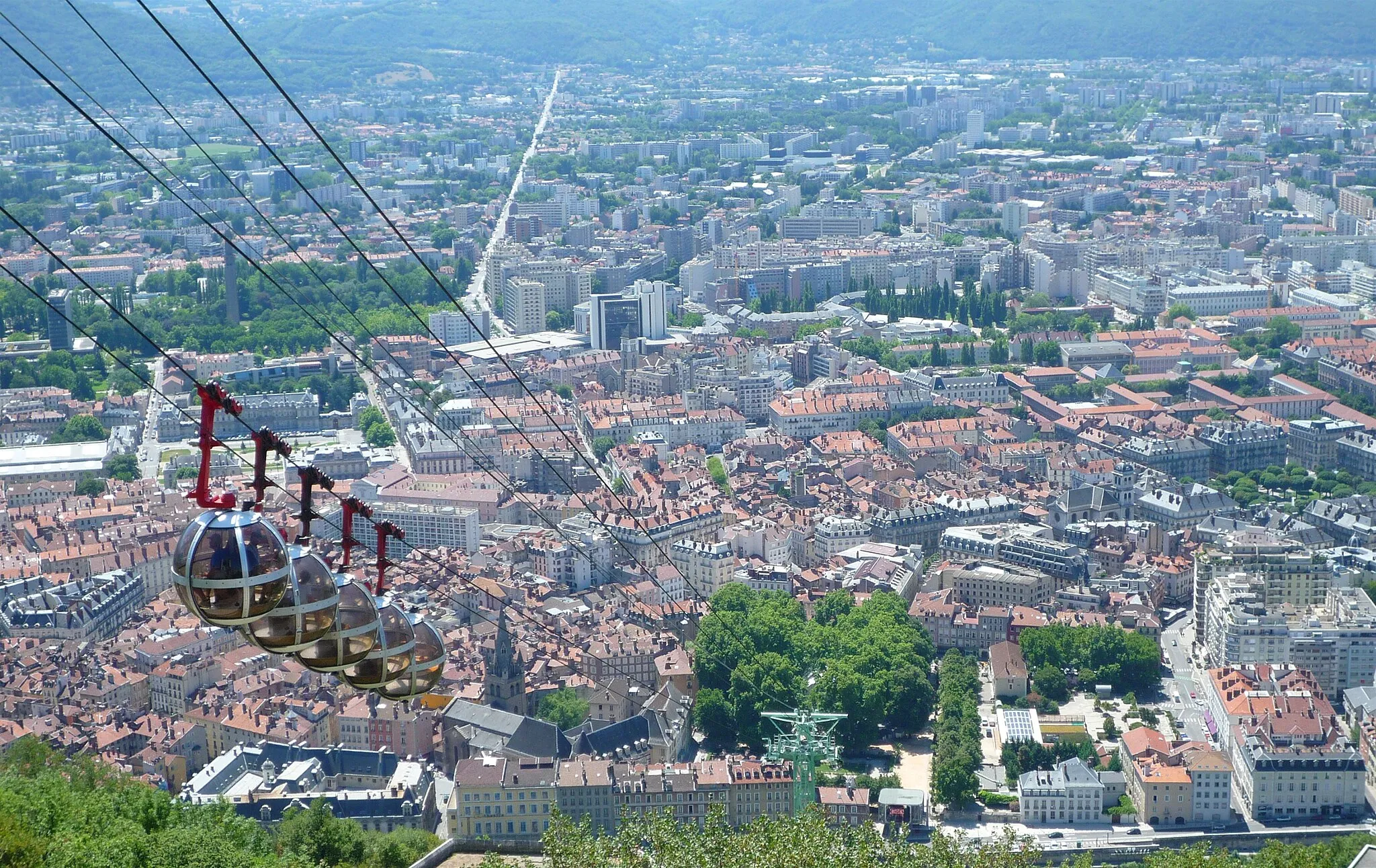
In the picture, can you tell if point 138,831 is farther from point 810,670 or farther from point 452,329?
point 452,329

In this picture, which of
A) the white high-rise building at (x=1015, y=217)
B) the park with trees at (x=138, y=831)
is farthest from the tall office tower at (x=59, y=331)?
the white high-rise building at (x=1015, y=217)

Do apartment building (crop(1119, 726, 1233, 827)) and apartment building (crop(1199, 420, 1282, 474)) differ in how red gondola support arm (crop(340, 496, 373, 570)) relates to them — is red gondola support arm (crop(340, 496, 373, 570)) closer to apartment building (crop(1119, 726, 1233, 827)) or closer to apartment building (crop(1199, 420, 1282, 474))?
apartment building (crop(1119, 726, 1233, 827))

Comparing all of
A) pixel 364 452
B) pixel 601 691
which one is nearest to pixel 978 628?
pixel 601 691

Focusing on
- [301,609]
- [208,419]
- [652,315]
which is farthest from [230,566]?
[652,315]

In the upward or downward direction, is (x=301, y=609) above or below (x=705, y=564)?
above

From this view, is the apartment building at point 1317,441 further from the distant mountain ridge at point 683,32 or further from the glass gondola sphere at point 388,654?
the distant mountain ridge at point 683,32
